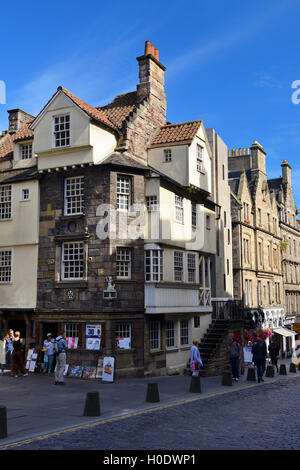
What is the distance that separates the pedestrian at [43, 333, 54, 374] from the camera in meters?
21.0

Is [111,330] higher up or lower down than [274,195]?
lower down

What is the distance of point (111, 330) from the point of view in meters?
20.7

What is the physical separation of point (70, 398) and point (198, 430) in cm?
588

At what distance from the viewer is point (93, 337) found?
2092 cm

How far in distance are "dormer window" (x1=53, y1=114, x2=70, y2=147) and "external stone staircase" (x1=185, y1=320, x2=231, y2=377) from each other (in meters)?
12.4

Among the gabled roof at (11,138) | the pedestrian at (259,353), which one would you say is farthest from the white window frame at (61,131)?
the pedestrian at (259,353)

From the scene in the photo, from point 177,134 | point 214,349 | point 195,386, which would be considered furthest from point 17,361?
point 177,134

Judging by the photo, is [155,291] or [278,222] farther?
[278,222]

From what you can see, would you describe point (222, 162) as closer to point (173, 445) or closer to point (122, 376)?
point (122, 376)

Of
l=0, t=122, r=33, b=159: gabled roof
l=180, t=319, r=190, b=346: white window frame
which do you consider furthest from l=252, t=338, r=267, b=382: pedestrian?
l=0, t=122, r=33, b=159: gabled roof

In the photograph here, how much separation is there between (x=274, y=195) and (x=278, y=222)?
2.78 m

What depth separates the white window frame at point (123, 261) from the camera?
2174 cm

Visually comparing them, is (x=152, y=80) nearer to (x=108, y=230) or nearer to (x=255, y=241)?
(x=108, y=230)
